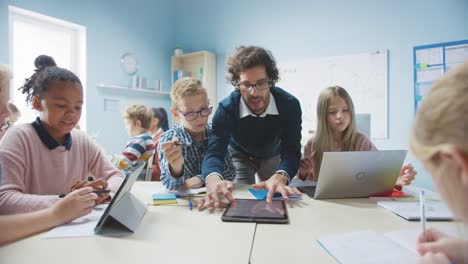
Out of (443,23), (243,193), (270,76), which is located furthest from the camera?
(443,23)

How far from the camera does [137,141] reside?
2.38 meters

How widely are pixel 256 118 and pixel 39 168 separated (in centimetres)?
94

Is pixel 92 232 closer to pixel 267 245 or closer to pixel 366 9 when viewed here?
pixel 267 245

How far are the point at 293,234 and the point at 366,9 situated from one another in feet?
10.4

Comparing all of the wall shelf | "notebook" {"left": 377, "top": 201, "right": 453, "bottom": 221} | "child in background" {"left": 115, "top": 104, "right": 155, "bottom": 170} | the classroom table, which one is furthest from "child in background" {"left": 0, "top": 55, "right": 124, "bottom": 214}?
the wall shelf

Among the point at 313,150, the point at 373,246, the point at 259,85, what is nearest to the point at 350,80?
the point at 313,150

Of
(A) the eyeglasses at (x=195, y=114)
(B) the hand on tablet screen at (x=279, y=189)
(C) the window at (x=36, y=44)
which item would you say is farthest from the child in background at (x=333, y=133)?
(C) the window at (x=36, y=44)

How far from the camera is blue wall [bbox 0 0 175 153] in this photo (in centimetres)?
305

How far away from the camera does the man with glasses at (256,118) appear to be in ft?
4.54

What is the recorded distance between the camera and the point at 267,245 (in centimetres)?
67

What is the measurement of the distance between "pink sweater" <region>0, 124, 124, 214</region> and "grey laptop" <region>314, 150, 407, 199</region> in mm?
768

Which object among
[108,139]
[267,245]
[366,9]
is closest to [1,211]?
[267,245]

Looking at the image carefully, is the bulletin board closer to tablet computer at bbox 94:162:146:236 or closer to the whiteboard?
the whiteboard

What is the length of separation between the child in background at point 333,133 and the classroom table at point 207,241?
2.29ft
